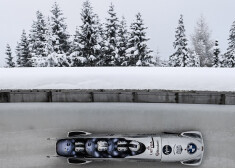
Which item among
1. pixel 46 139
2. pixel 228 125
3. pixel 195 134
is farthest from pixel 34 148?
pixel 228 125

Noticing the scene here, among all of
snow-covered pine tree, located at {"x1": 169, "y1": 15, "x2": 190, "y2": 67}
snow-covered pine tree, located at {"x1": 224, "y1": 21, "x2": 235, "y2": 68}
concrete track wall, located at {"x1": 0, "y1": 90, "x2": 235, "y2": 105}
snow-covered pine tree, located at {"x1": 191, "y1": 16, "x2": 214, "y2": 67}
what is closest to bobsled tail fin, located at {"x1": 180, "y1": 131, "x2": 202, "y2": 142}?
concrete track wall, located at {"x1": 0, "y1": 90, "x2": 235, "y2": 105}

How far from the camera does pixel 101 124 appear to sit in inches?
265

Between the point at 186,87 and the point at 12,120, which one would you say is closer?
the point at 186,87

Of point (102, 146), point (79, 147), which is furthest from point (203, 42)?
point (79, 147)

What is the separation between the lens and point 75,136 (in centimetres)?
652

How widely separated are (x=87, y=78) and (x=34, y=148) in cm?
223

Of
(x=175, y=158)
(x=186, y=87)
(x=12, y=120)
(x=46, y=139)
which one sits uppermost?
(x=186, y=87)

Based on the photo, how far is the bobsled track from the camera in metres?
6.48

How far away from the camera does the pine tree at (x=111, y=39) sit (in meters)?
21.9

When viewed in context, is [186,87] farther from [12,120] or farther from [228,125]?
[12,120]

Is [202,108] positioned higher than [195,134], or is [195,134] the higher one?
[202,108]

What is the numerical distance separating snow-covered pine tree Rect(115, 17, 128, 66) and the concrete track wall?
15.4 meters

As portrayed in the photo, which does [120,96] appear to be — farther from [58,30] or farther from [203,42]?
[203,42]

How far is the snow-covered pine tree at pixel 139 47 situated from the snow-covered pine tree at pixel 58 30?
6021 mm
